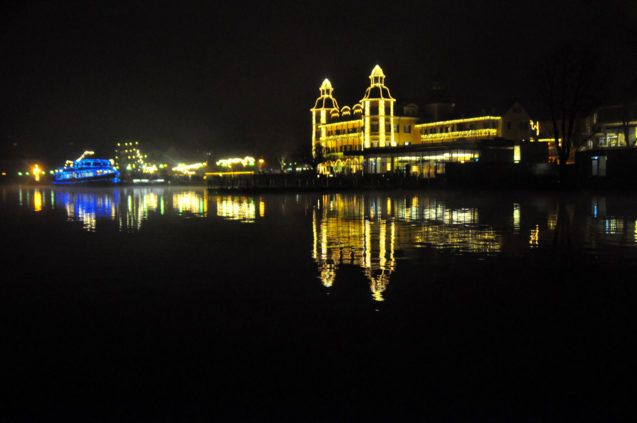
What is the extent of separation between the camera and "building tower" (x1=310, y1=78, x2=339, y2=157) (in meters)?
90.7

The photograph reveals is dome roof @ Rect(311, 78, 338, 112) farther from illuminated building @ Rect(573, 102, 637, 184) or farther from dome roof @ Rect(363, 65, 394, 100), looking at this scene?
illuminated building @ Rect(573, 102, 637, 184)

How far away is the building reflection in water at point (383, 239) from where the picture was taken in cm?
1017

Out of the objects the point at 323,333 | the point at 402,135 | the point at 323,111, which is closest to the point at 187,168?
the point at 323,111

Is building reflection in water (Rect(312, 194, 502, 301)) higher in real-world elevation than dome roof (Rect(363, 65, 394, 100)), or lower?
lower

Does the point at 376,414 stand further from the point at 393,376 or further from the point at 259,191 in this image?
the point at 259,191

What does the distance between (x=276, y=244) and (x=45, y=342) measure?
26.0 ft

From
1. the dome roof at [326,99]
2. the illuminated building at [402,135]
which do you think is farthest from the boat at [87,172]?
the illuminated building at [402,135]

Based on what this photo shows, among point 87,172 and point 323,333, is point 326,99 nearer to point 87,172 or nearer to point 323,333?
point 87,172

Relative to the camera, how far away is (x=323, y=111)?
9081 cm

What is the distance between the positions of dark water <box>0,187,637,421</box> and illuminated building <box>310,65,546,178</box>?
46.9 metres

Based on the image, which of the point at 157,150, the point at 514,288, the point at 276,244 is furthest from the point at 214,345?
the point at 157,150

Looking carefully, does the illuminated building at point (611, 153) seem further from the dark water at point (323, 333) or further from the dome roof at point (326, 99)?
the dome roof at point (326, 99)

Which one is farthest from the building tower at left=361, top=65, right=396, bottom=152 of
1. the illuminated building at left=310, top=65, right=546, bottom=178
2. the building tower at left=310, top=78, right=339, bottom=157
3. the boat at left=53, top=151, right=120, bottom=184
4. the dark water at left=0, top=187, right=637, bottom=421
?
the dark water at left=0, top=187, right=637, bottom=421

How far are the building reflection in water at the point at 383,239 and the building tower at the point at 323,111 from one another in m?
70.5
